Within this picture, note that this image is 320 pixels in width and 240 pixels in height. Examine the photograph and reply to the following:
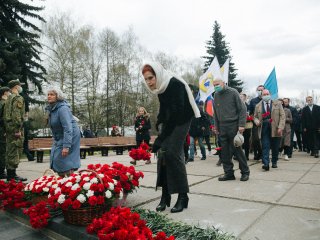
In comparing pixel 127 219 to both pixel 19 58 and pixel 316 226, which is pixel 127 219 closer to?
pixel 316 226

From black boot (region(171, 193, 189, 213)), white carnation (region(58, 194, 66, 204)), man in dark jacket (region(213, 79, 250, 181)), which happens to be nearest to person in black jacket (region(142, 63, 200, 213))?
black boot (region(171, 193, 189, 213))

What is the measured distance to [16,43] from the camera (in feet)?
52.9

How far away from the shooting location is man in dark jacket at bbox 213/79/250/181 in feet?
18.9

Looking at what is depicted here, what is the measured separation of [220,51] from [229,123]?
30.8m

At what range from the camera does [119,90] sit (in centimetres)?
3356

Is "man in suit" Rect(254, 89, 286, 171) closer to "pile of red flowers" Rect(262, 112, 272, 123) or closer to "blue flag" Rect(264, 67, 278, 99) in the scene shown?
"pile of red flowers" Rect(262, 112, 272, 123)

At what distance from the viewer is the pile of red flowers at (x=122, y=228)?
2449 millimetres

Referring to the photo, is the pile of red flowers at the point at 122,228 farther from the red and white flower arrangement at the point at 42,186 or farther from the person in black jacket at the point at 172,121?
the red and white flower arrangement at the point at 42,186

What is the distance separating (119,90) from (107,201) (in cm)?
3074

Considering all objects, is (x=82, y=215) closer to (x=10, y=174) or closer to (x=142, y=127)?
(x=10, y=174)

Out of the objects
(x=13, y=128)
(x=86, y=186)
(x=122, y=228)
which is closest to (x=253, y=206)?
(x=122, y=228)

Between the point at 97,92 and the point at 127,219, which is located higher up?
the point at 97,92

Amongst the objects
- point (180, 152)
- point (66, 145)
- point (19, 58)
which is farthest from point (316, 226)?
point (19, 58)

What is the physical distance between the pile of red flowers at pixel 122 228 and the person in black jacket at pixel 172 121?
100 cm
